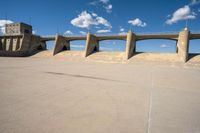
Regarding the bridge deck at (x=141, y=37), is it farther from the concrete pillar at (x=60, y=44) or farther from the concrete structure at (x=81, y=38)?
the concrete pillar at (x=60, y=44)

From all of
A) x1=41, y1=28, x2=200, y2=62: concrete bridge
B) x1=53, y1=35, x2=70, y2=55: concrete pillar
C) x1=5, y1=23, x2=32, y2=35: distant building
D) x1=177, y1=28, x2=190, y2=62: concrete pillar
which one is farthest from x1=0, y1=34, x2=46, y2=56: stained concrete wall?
x1=177, y1=28, x2=190, y2=62: concrete pillar

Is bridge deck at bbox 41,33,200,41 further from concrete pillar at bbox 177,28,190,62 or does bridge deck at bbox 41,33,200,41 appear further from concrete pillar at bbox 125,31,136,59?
concrete pillar at bbox 125,31,136,59

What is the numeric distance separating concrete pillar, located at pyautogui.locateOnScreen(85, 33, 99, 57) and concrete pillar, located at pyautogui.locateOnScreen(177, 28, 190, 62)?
20.9m

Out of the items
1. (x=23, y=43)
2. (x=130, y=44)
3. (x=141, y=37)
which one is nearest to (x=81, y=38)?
(x=130, y=44)

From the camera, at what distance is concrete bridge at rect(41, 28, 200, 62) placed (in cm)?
2677

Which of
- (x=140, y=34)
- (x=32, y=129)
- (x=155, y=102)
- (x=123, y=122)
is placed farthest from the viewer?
(x=140, y=34)

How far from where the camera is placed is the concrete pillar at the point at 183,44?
25731 millimetres

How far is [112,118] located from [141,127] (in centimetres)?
71

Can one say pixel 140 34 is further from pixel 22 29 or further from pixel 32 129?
pixel 22 29

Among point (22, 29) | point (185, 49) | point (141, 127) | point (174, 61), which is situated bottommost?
point (141, 127)

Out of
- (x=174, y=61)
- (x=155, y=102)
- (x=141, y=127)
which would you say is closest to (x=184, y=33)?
(x=174, y=61)

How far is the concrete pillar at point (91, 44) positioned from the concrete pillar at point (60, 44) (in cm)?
971

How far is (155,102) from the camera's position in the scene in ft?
14.7

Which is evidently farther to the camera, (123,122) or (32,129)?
(123,122)
